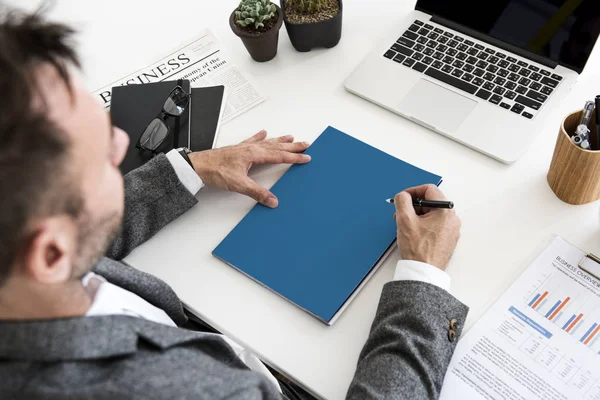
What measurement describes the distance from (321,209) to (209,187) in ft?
0.79

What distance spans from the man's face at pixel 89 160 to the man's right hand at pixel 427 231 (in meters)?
0.47

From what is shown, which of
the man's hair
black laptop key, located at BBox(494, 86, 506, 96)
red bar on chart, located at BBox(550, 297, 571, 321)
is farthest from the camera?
black laptop key, located at BBox(494, 86, 506, 96)

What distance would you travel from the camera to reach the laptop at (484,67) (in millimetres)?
1084

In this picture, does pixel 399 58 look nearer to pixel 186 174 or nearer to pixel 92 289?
pixel 186 174

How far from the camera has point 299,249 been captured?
0.98 metres

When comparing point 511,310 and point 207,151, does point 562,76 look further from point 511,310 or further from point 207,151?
point 207,151

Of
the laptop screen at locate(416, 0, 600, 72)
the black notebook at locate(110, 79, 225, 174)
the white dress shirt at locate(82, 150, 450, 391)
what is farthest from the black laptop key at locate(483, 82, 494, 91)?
the black notebook at locate(110, 79, 225, 174)

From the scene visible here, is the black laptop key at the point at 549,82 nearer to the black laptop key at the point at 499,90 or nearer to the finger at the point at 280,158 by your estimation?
the black laptop key at the point at 499,90

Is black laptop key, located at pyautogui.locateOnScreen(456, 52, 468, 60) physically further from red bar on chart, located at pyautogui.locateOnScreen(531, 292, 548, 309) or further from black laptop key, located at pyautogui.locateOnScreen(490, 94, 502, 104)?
red bar on chart, located at pyautogui.locateOnScreen(531, 292, 548, 309)

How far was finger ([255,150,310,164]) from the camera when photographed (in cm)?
108

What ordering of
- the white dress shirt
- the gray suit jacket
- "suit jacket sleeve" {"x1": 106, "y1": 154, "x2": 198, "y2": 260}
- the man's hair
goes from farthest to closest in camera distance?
"suit jacket sleeve" {"x1": 106, "y1": 154, "x2": 198, "y2": 260} < the white dress shirt < the gray suit jacket < the man's hair

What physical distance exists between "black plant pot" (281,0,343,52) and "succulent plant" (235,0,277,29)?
4 cm

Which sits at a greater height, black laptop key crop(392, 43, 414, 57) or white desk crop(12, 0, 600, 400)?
black laptop key crop(392, 43, 414, 57)

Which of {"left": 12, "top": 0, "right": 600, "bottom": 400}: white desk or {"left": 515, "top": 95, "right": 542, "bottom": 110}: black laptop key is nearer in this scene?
{"left": 12, "top": 0, "right": 600, "bottom": 400}: white desk
